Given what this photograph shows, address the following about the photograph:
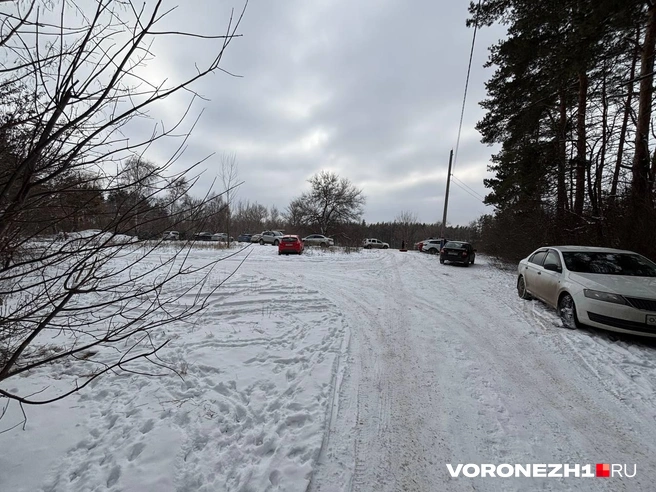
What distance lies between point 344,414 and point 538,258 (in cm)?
704

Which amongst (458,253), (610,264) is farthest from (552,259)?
(458,253)

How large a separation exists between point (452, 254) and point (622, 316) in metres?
11.7

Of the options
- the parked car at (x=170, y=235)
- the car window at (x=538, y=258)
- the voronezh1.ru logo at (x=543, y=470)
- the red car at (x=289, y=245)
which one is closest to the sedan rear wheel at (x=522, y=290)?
the car window at (x=538, y=258)

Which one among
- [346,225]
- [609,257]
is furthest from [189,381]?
[346,225]

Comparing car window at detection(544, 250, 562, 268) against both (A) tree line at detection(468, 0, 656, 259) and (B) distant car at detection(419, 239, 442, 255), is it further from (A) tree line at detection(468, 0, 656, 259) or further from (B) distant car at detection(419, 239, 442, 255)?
(B) distant car at detection(419, 239, 442, 255)

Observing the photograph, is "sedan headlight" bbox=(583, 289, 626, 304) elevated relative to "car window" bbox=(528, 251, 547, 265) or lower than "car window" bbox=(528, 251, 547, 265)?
lower

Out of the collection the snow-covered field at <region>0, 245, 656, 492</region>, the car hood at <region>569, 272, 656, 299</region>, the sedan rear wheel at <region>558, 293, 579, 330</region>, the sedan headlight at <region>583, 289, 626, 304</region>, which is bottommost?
the snow-covered field at <region>0, 245, 656, 492</region>

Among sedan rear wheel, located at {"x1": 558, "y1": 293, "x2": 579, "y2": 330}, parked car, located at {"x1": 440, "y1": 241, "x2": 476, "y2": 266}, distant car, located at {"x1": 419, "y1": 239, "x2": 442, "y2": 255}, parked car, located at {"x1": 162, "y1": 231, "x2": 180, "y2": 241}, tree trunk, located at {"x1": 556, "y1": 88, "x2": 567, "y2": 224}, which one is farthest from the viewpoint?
distant car, located at {"x1": 419, "y1": 239, "x2": 442, "y2": 255}

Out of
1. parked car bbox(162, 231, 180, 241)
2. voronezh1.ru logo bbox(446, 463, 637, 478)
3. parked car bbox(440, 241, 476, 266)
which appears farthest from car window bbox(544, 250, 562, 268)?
parked car bbox(440, 241, 476, 266)

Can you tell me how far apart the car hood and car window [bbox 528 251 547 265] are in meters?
1.79

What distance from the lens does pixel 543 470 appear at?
2236mm

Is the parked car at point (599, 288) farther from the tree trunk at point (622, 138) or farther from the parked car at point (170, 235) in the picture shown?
the parked car at point (170, 235)

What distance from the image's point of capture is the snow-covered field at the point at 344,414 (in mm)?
2127

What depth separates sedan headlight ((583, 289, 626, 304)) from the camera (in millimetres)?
4496
